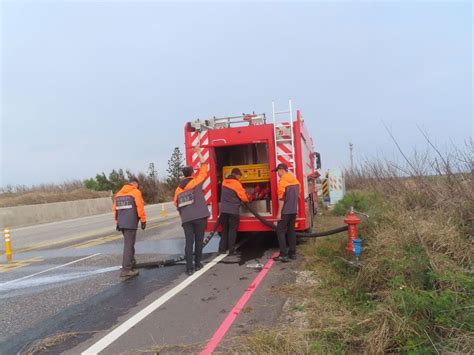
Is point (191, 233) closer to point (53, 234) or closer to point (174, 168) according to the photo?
point (53, 234)

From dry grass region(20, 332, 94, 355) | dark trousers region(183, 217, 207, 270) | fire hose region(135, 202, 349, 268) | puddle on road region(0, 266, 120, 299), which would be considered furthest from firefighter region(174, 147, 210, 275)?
dry grass region(20, 332, 94, 355)

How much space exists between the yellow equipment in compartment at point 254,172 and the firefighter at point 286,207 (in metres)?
1.43

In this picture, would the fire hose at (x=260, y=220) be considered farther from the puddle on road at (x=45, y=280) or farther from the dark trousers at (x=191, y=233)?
the dark trousers at (x=191, y=233)

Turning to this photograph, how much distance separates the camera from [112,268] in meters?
8.75

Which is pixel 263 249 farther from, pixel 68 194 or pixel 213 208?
pixel 68 194

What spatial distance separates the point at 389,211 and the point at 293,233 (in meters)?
1.90

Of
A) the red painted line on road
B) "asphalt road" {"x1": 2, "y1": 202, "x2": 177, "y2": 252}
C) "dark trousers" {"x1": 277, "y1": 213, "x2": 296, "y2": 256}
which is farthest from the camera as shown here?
"asphalt road" {"x1": 2, "y1": 202, "x2": 177, "y2": 252}

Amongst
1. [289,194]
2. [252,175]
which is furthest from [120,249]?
[289,194]

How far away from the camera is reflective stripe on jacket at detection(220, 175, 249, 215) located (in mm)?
8766

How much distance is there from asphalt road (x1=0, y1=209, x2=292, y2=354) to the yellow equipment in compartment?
1.65 m

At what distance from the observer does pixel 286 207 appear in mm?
8203

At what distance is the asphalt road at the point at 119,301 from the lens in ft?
15.2

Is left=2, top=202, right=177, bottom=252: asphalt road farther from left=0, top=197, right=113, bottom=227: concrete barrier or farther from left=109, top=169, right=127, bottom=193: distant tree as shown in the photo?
left=109, top=169, right=127, bottom=193: distant tree

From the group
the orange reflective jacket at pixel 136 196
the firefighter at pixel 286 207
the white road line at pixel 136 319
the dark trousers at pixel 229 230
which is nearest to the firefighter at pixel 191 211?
the white road line at pixel 136 319
